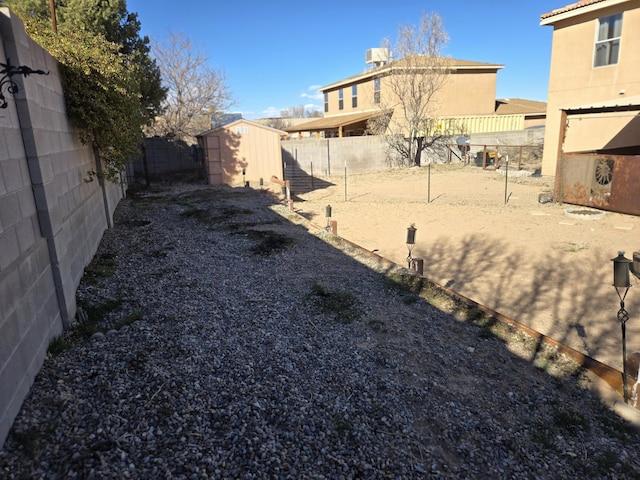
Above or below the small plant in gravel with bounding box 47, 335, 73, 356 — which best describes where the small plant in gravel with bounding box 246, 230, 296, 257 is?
below

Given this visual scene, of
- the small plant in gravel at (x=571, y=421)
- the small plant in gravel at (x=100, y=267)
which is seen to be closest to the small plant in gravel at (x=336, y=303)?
the small plant in gravel at (x=571, y=421)

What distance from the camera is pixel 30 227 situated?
3.73 m

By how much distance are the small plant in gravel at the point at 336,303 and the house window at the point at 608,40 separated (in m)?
16.6

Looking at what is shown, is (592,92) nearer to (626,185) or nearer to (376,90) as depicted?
(626,185)

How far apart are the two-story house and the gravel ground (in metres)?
9.35

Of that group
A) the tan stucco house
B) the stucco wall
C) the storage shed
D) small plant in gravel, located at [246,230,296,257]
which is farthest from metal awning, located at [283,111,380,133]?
small plant in gravel, located at [246,230,296,257]

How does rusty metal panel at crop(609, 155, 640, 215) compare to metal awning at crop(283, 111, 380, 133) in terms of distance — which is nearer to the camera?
rusty metal panel at crop(609, 155, 640, 215)

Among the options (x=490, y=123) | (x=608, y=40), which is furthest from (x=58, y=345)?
(x=490, y=123)

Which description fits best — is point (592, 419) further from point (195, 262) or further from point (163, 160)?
point (163, 160)

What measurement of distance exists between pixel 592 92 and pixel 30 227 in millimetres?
19786

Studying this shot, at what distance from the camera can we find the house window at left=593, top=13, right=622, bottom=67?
51.9 feet

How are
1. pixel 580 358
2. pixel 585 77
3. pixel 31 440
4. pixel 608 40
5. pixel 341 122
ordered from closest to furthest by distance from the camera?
1. pixel 31 440
2. pixel 580 358
3. pixel 608 40
4. pixel 585 77
5. pixel 341 122

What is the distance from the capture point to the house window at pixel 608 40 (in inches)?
622

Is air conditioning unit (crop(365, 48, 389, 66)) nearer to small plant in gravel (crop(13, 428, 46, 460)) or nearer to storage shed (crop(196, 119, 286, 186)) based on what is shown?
storage shed (crop(196, 119, 286, 186))
